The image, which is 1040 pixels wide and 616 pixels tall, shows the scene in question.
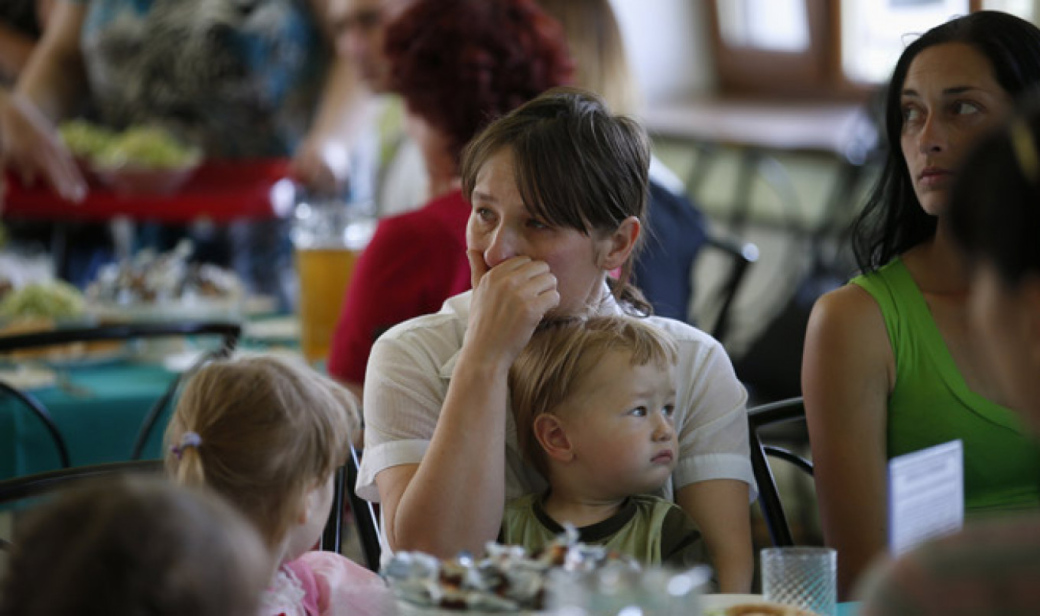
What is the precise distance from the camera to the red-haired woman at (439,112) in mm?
2193

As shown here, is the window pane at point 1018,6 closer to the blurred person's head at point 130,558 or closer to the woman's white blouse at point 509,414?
the woman's white blouse at point 509,414

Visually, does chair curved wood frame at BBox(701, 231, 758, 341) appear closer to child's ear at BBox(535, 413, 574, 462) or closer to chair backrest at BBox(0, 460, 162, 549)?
child's ear at BBox(535, 413, 574, 462)

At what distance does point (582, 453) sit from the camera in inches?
57.7

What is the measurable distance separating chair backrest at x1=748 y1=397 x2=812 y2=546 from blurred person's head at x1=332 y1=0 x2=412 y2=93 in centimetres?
165

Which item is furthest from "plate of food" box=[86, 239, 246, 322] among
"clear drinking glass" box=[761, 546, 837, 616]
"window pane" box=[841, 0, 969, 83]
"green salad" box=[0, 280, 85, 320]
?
"window pane" box=[841, 0, 969, 83]

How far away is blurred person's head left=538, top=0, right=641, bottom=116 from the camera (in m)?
3.14

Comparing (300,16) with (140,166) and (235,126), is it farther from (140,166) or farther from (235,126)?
(140,166)

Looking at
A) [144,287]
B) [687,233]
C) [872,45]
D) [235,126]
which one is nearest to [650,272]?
[687,233]

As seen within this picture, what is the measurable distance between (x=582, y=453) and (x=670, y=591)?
23.4 inches

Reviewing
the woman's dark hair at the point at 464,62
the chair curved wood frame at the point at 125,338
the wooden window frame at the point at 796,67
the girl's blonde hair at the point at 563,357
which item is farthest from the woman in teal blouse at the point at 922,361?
the wooden window frame at the point at 796,67

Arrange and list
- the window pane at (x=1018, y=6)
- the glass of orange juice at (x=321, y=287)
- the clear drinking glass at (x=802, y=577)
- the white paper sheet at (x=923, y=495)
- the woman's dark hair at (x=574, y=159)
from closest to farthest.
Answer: the white paper sheet at (x=923, y=495) < the clear drinking glass at (x=802, y=577) < the woman's dark hair at (x=574, y=159) < the glass of orange juice at (x=321, y=287) < the window pane at (x=1018, y=6)

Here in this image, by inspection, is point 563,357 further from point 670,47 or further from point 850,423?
point 670,47

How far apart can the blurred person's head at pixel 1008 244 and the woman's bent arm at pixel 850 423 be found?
0.93m

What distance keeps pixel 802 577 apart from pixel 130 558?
0.61 metres
